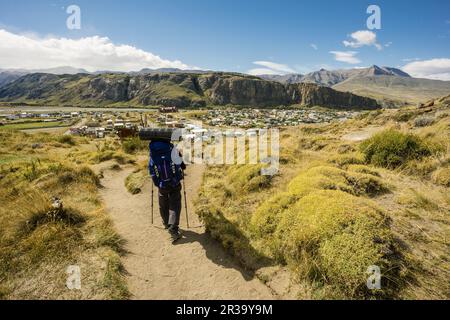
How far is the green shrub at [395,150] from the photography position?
9773 mm

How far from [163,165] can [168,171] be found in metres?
0.20

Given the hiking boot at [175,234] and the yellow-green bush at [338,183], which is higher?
the yellow-green bush at [338,183]

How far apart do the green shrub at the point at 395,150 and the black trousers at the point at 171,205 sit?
8.47 metres

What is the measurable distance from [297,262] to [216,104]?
197m

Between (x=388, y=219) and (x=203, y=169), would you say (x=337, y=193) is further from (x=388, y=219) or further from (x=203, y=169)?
(x=203, y=169)

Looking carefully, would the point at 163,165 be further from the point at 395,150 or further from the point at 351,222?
the point at 395,150

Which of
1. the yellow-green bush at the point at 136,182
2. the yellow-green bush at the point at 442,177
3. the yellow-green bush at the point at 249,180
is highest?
the yellow-green bush at the point at 442,177

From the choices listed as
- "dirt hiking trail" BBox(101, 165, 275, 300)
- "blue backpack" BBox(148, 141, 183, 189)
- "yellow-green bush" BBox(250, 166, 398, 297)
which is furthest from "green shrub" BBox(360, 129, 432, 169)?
"blue backpack" BBox(148, 141, 183, 189)

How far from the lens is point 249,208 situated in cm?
786

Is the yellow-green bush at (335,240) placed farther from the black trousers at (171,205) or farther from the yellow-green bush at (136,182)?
the yellow-green bush at (136,182)

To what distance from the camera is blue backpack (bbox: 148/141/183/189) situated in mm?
6359

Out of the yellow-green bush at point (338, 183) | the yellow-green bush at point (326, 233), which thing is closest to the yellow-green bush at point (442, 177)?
the yellow-green bush at point (338, 183)

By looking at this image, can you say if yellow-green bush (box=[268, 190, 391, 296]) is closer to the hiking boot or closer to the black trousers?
the hiking boot

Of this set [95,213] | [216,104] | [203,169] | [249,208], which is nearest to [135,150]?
[203,169]
